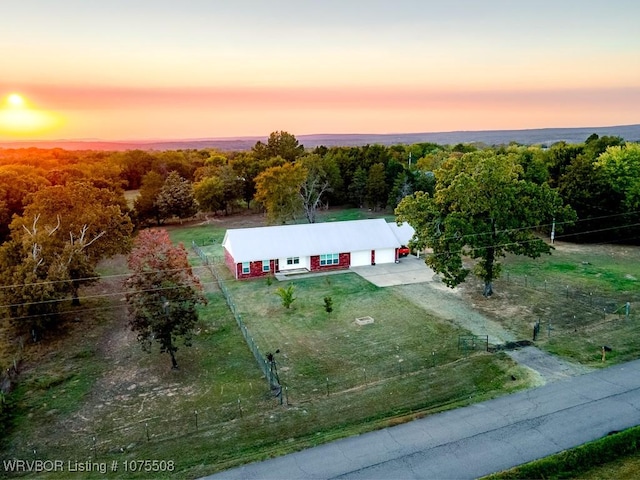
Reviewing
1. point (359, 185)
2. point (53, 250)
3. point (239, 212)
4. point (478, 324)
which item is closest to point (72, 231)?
point (53, 250)

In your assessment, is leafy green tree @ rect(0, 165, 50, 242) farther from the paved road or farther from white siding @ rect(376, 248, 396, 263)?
the paved road

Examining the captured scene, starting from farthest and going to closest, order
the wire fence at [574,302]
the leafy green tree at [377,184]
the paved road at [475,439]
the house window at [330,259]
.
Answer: the leafy green tree at [377,184]
the house window at [330,259]
the wire fence at [574,302]
the paved road at [475,439]

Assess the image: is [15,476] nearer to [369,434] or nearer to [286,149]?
[369,434]

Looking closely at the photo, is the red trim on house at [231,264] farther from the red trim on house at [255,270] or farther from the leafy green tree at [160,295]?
the leafy green tree at [160,295]

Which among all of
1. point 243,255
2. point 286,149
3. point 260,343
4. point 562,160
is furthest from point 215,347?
point 286,149

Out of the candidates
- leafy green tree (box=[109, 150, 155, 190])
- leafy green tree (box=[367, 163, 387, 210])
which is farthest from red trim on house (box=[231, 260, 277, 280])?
leafy green tree (box=[109, 150, 155, 190])

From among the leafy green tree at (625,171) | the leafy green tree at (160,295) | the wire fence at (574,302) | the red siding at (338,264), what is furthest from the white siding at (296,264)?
the leafy green tree at (625,171)

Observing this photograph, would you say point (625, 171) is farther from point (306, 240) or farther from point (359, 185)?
point (306, 240)
